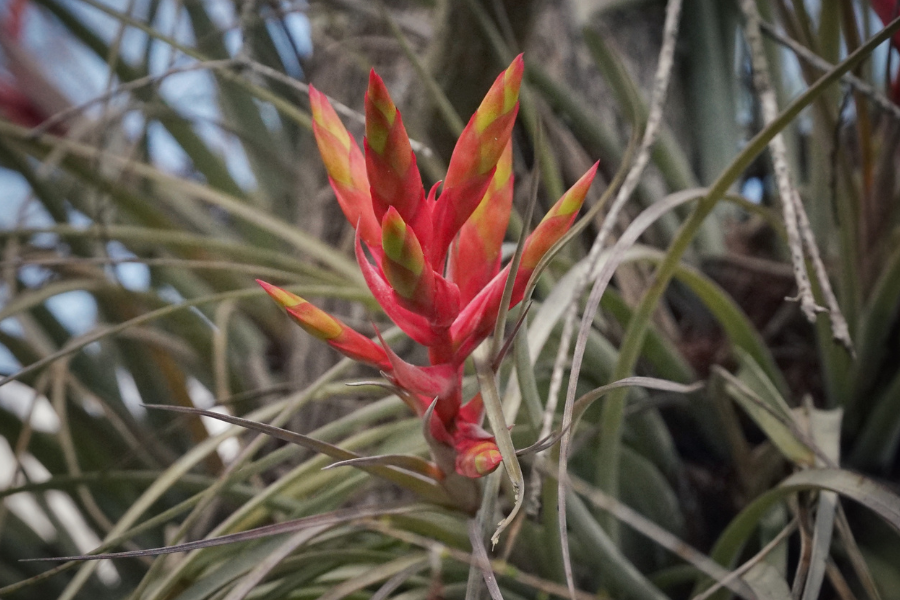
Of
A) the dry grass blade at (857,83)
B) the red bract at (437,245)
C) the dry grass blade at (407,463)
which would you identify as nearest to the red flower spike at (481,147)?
the red bract at (437,245)

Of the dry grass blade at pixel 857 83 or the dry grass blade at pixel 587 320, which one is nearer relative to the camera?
the dry grass blade at pixel 587 320

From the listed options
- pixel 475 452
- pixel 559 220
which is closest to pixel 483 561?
pixel 475 452

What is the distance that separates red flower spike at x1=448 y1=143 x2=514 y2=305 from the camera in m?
0.29

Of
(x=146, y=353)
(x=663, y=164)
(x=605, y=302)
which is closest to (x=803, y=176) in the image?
(x=663, y=164)

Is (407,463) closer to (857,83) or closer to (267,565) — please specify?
(267,565)

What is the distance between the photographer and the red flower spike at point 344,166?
28 cm

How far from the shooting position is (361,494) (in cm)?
63

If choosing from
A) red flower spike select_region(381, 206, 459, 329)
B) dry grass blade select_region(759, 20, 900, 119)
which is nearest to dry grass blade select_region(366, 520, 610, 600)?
red flower spike select_region(381, 206, 459, 329)

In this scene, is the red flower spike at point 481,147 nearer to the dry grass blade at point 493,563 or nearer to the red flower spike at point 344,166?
the red flower spike at point 344,166

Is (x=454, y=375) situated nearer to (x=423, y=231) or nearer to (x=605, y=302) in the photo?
(x=423, y=231)

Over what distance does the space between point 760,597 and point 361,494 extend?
1.28 ft

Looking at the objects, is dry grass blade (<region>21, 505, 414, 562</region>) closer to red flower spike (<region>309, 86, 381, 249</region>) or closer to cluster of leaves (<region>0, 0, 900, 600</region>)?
cluster of leaves (<region>0, 0, 900, 600</region>)

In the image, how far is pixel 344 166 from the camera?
28cm

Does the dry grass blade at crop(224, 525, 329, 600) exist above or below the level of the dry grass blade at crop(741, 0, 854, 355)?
below
